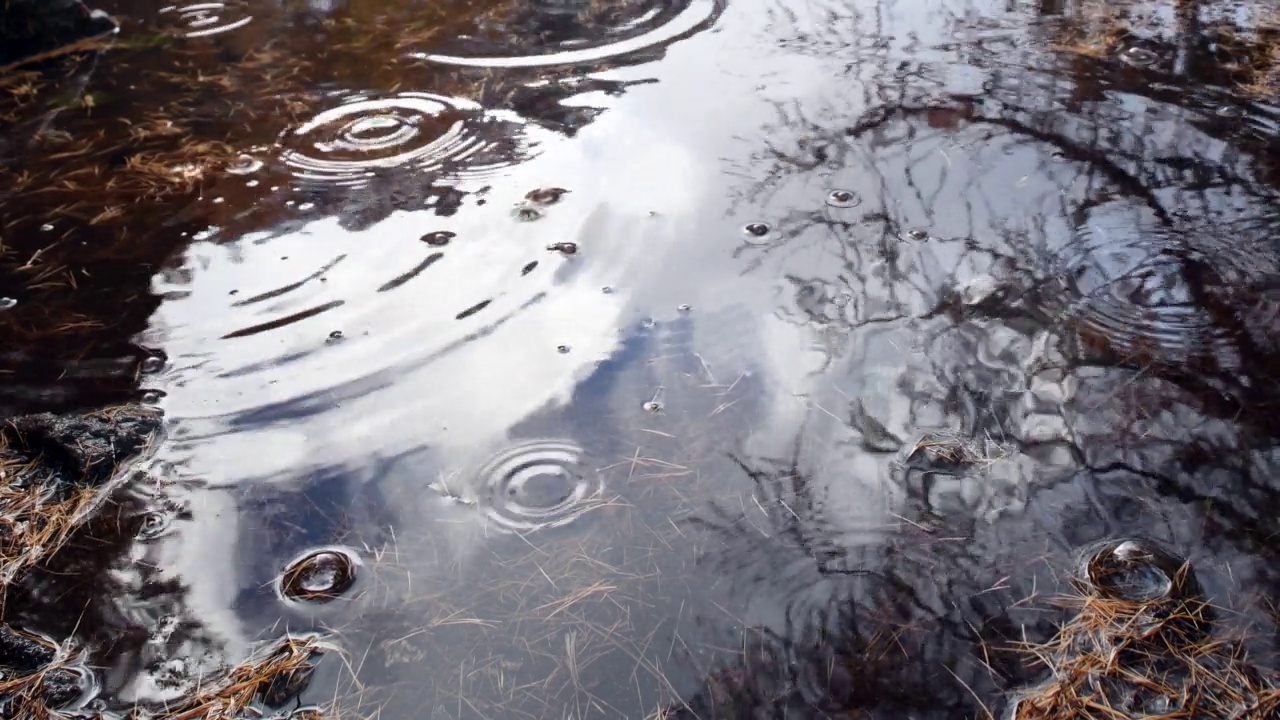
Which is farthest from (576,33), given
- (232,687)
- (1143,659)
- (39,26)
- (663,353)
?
(1143,659)

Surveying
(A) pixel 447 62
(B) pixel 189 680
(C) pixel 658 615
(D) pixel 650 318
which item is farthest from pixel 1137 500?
(A) pixel 447 62

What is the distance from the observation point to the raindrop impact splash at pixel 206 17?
517 cm

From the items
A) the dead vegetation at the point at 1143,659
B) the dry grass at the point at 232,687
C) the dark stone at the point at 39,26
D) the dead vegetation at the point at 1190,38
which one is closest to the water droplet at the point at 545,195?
the dry grass at the point at 232,687

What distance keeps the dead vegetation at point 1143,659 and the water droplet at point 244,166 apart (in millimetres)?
3454

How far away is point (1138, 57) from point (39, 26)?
18.8 feet

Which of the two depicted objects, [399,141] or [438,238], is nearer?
[438,238]

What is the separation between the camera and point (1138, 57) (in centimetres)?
419

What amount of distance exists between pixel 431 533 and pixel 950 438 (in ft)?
4.63

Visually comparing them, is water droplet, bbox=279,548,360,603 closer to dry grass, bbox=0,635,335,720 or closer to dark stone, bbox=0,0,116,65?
dry grass, bbox=0,635,335,720

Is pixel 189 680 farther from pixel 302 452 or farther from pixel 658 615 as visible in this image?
pixel 658 615

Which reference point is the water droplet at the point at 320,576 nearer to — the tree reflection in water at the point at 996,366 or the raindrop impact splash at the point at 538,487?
the raindrop impact splash at the point at 538,487

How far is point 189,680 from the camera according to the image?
2.03 m

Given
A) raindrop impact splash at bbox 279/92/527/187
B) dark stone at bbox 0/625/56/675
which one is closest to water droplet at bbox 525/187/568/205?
raindrop impact splash at bbox 279/92/527/187

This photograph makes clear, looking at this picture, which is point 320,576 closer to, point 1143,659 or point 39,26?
point 1143,659
